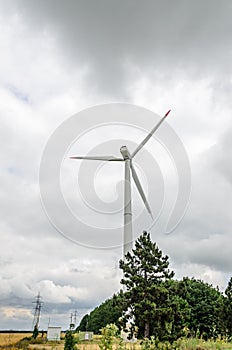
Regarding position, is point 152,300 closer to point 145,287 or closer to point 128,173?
point 145,287

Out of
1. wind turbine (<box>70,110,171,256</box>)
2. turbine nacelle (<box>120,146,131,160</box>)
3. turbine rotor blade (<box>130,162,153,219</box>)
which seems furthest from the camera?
turbine nacelle (<box>120,146,131,160</box>)

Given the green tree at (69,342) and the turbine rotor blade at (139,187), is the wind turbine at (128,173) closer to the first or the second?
the turbine rotor blade at (139,187)

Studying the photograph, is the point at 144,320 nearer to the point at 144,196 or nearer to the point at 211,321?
the point at 144,196

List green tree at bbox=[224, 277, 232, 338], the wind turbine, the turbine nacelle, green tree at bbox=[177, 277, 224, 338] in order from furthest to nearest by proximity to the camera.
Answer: green tree at bbox=[177, 277, 224, 338], the turbine nacelle, the wind turbine, green tree at bbox=[224, 277, 232, 338]

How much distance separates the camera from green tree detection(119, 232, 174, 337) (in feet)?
82.9

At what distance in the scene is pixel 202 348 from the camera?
64.8 feet

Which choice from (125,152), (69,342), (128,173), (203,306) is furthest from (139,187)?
(69,342)

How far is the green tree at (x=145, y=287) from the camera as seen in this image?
2528cm

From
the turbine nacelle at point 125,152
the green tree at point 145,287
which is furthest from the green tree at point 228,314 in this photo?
the turbine nacelle at point 125,152

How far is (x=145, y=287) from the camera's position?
2677cm

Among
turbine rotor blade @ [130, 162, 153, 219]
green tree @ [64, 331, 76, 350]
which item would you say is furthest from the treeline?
turbine rotor blade @ [130, 162, 153, 219]

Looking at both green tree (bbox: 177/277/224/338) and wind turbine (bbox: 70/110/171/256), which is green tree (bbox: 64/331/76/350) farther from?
green tree (bbox: 177/277/224/338)

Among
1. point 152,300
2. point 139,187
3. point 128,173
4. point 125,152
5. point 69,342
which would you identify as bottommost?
point 69,342

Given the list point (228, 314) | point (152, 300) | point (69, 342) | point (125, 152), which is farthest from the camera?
point (125, 152)
